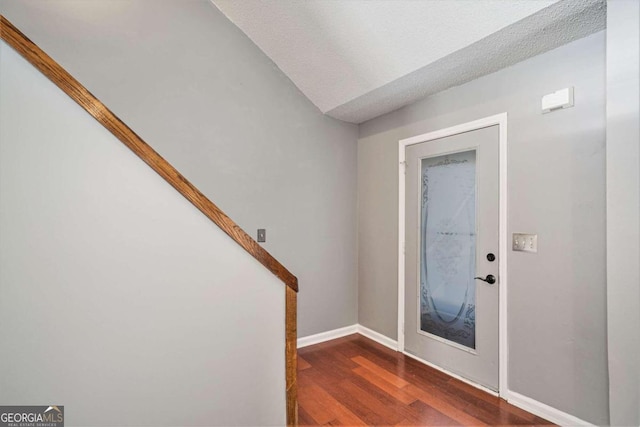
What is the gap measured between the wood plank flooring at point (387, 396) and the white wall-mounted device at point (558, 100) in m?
2.07

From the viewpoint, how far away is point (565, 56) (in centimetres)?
189

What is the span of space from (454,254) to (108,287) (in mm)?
2440

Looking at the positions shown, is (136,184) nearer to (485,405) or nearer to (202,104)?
(202,104)

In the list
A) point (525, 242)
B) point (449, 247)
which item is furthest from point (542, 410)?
point (449, 247)

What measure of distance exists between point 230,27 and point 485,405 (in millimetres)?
3759

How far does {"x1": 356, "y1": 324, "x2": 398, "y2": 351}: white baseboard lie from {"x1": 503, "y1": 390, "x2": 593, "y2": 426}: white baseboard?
105 centimetres

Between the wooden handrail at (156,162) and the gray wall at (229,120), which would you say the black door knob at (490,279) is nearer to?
the gray wall at (229,120)

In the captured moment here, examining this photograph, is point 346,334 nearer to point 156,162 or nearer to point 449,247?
point 449,247

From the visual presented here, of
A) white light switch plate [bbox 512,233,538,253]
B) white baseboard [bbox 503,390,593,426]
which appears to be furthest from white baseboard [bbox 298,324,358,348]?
white light switch plate [bbox 512,233,538,253]

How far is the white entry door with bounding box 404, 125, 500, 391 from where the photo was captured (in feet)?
7.40

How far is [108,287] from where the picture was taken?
1071 mm

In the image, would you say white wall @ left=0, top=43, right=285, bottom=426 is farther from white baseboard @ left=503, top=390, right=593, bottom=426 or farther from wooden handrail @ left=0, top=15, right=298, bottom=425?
white baseboard @ left=503, top=390, right=593, bottom=426

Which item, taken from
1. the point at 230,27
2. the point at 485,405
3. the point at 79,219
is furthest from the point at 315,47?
the point at 485,405
